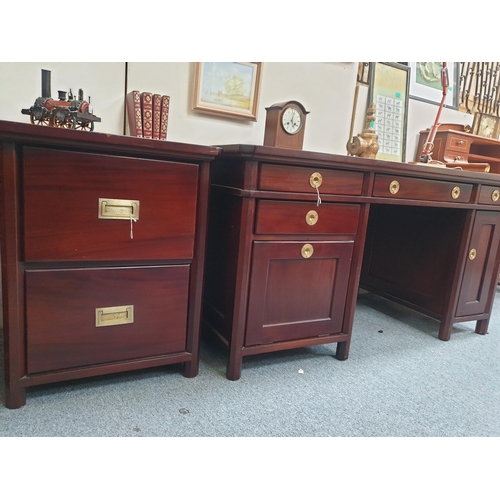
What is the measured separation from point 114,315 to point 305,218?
23.9 inches

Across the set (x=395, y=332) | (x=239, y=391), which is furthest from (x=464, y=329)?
(x=239, y=391)

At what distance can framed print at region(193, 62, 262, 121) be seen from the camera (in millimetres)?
1465

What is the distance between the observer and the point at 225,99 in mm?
1530

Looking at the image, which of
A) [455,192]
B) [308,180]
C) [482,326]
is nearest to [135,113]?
[308,180]

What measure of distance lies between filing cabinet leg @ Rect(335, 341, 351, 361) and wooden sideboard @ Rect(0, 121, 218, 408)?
0.56 m

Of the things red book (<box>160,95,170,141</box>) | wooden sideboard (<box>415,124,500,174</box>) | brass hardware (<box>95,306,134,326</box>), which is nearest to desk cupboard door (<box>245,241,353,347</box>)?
brass hardware (<box>95,306,134,326</box>)

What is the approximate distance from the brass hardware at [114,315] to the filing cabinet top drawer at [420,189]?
33.3 inches

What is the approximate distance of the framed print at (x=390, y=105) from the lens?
1961mm

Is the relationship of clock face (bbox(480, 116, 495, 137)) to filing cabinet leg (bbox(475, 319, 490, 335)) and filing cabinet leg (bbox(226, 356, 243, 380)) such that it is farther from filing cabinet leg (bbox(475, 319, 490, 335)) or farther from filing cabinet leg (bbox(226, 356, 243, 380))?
filing cabinet leg (bbox(226, 356, 243, 380))

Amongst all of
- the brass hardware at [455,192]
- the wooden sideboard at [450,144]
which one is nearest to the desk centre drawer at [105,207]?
the brass hardware at [455,192]

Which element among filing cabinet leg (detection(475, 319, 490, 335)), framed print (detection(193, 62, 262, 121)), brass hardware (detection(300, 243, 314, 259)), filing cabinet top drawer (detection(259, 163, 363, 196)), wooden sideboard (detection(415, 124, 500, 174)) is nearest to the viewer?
filing cabinet top drawer (detection(259, 163, 363, 196))

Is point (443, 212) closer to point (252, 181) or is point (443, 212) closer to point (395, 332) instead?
point (395, 332)

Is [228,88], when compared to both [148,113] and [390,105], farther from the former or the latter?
[390,105]

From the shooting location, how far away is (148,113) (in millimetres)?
1245
